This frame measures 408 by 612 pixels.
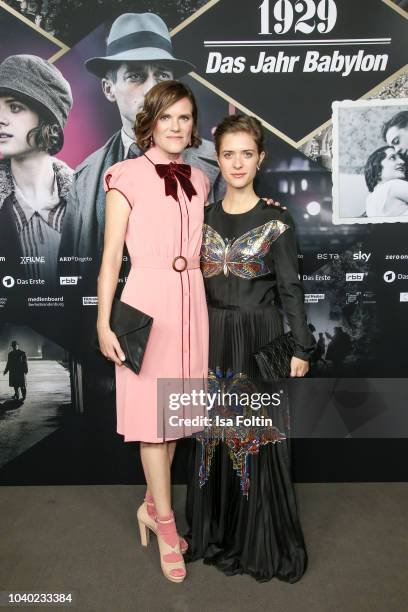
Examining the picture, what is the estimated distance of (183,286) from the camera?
190 cm

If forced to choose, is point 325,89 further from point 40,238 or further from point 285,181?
point 40,238

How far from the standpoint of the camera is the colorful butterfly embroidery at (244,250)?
185 centimetres

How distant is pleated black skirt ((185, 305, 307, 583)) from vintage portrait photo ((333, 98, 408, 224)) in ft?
3.02

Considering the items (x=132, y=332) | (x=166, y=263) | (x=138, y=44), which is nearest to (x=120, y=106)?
(x=138, y=44)

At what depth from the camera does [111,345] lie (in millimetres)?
1888

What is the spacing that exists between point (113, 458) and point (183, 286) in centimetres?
125

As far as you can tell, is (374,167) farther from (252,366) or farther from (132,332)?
(132,332)

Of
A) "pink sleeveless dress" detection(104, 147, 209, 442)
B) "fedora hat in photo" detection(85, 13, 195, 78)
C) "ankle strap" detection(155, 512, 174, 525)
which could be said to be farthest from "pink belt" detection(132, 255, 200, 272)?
"fedora hat in photo" detection(85, 13, 195, 78)

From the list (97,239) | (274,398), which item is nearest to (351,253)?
(274,398)

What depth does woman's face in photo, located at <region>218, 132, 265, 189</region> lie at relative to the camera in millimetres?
1823

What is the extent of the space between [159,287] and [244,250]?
1.09 ft

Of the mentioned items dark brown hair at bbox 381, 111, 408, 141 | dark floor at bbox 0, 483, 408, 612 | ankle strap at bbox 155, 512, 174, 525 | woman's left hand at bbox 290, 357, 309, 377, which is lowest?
dark floor at bbox 0, 483, 408, 612

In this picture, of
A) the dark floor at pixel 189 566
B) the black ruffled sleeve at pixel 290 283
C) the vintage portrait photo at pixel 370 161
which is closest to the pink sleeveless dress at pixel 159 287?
the black ruffled sleeve at pixel 290 283

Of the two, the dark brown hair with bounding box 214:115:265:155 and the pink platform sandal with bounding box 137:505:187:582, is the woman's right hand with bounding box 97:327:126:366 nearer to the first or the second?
the pink platform sandal with bounding box 137:505:187:582
